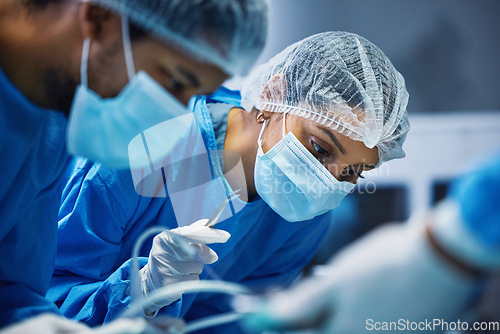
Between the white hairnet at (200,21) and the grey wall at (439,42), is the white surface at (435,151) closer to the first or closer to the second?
the grey wall at (439,42)

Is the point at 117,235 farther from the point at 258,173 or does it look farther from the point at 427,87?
the point at 427,87

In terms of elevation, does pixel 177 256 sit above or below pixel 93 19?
below

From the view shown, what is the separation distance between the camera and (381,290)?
2.07ft

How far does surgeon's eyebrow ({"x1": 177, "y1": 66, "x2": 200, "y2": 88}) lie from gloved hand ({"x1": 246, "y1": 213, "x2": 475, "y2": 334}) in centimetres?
44

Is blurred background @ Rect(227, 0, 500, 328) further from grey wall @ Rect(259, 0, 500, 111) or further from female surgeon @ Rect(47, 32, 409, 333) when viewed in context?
female surgeon @ Rect(47, 32, 409, 333)

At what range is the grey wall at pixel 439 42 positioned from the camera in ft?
9.51

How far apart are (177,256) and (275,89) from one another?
61 cm

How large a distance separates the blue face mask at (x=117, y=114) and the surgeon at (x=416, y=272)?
0.43 meters

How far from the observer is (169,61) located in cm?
81

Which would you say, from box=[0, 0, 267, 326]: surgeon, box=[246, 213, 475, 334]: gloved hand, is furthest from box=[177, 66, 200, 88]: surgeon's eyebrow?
box=[246, 213, 475, 334]: gloved hand

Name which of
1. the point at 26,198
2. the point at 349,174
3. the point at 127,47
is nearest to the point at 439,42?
the point at 349,174

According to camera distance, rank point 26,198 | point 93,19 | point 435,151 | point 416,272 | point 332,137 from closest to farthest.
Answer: point 416,272
point 93,19
point 26,198
point 332,137
point 435,151

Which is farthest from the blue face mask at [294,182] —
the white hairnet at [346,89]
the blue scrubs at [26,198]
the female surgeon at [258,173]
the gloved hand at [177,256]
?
the blue scrubs at [26,198]

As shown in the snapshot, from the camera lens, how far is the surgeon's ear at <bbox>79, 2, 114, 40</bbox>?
2.52ft
